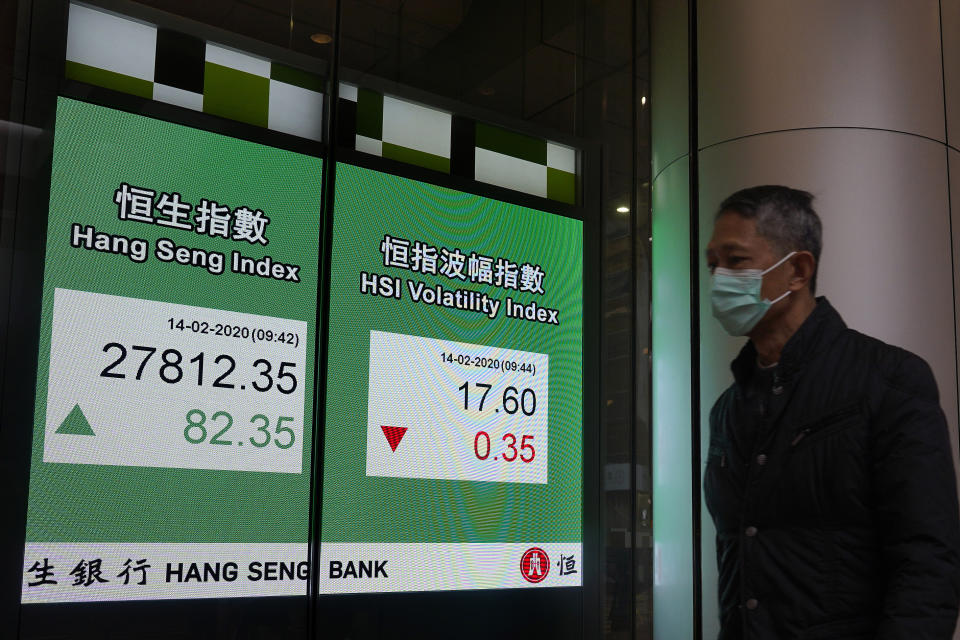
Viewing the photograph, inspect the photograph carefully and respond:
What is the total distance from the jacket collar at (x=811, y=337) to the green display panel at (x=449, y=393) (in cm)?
105

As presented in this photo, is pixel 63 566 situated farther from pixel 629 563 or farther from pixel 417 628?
pixel 629 563

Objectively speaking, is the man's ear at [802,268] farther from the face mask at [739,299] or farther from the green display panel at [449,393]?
the green display panel at [449,393]

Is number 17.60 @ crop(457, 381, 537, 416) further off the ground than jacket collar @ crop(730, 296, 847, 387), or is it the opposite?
jacket collar @ crop(730, 296, 847, 387)

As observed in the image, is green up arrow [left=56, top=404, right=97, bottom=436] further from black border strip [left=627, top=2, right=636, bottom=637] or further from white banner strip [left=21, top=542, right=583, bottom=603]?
black border strip [left=627, top=2, right=636, bottom=637]

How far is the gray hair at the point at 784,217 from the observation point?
303 centimetres

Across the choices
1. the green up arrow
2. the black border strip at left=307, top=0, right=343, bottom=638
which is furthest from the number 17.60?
the green up arrow

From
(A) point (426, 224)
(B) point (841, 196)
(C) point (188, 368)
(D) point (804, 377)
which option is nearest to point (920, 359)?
(D) point (804, 377)

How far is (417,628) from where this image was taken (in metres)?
3.48

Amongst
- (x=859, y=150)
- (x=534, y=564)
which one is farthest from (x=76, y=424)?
(x=859, y=150)

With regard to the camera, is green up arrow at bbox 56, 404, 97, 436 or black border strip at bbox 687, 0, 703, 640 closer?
green up arrow at bbox 56, 404, 97, 436

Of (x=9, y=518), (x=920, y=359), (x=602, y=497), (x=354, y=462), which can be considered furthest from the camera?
(x=602, y=497)

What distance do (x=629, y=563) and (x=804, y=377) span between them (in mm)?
1212

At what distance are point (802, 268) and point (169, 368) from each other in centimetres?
188

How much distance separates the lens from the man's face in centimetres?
303
